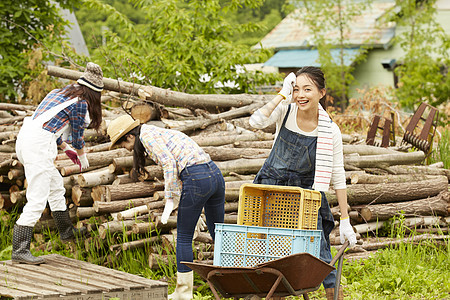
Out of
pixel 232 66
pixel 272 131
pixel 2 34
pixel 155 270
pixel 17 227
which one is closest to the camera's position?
pixel 17 227

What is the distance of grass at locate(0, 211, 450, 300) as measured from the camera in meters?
5.38

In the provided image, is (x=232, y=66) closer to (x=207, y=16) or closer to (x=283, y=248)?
(x=207, y=16)

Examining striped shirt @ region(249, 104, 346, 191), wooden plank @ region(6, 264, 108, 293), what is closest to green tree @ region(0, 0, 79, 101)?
wooden plank @ region(6, 264, 108, 293)

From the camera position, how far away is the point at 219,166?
270 inches

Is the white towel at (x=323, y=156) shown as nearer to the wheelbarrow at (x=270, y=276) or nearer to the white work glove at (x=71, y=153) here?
the wheelbarrow at (x=270, y=276)

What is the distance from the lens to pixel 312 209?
3914 mm

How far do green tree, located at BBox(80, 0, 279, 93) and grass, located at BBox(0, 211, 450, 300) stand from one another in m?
4.52

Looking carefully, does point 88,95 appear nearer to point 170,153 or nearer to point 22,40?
point 170,153

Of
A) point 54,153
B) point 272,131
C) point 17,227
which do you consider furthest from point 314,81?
point 272,131

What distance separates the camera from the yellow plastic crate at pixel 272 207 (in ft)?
13.0

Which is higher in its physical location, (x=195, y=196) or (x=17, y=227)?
(x=195, y=196)

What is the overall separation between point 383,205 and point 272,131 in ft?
7.58

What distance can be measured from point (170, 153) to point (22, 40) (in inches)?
339

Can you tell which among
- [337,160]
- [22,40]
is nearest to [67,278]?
[337,160]
